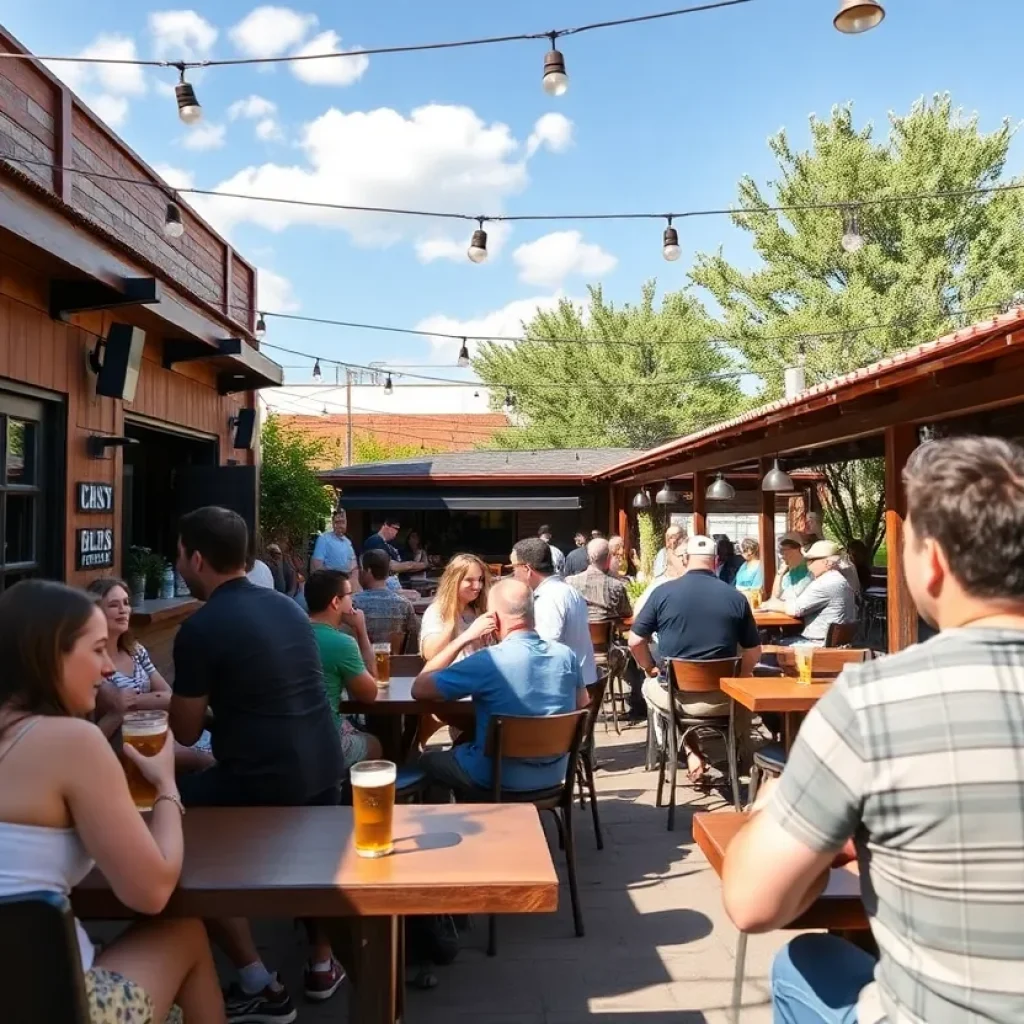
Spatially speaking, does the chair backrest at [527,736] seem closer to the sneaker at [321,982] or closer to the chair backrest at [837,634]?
the sneaker at [321,982]

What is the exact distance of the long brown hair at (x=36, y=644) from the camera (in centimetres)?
169

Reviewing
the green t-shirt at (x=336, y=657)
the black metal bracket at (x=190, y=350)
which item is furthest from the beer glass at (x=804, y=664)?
the black metal bracket at (x=190, y=350)

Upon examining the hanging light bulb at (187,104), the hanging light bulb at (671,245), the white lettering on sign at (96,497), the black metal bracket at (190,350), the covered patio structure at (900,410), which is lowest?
the white lettering on sign at (96,497)

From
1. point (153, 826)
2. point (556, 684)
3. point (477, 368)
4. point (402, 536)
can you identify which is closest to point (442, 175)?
point (402, 536)

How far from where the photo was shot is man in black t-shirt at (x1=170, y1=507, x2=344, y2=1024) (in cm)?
263

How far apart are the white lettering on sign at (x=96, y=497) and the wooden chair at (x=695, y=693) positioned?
3.21 m

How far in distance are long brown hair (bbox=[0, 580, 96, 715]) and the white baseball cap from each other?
391cm

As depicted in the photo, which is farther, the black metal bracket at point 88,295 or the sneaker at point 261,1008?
the black metal bracket at point 88,295

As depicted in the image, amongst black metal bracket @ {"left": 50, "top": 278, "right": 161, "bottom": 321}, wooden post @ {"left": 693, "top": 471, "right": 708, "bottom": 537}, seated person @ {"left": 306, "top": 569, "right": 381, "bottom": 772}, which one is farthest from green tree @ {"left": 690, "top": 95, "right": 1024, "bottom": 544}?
seated person @ {"left": 306, "top": 569, "right": 381, "bottom": 772}

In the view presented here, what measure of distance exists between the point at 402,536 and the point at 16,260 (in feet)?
50.4

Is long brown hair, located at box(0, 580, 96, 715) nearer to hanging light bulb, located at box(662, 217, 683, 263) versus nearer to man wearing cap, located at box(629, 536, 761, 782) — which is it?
man wearing cap, located at box(629, 536, 761, 782)

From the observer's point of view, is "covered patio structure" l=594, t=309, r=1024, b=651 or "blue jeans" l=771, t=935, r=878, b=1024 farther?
"covered patio structure" l=594, t=309, r=1024, b=651

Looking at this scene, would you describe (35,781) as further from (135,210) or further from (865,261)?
(865,261)

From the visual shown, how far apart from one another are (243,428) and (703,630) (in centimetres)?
511
